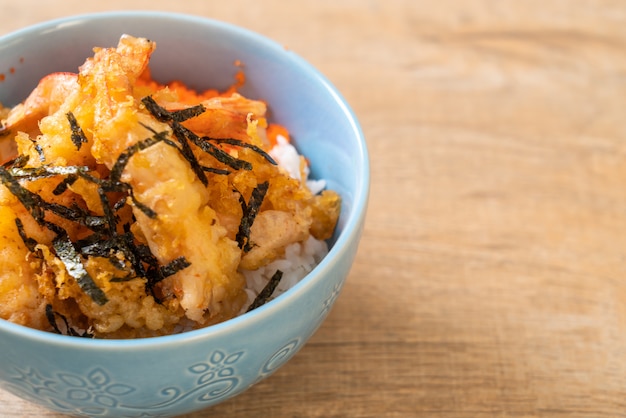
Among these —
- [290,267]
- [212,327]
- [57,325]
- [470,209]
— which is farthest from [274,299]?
[470,209]

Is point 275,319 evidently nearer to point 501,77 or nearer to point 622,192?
point 622,192

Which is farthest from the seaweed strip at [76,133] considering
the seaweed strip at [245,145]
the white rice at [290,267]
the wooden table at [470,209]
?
the wooden table at [470,209]

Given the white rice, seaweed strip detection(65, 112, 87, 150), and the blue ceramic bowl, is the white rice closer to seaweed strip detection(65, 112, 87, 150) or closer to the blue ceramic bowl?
the blue ceramic bowl

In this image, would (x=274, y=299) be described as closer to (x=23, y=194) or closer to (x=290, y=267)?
(x=290, y=267)

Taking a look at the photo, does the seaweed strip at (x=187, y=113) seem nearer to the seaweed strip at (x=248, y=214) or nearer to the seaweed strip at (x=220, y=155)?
the seaweed strip at (x=220, y=155)

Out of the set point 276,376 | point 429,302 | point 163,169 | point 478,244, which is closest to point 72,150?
point 163,169

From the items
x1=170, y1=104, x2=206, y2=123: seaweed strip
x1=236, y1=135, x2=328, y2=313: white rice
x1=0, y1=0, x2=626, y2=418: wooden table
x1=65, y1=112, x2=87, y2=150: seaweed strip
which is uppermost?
x1=65, y1=112, x2=87, y2=150: seaweed strip

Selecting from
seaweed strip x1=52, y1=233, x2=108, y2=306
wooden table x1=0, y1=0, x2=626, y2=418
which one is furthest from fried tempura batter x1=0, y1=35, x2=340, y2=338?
wooden table x1=0, y1=0, x2=626, y2=418
